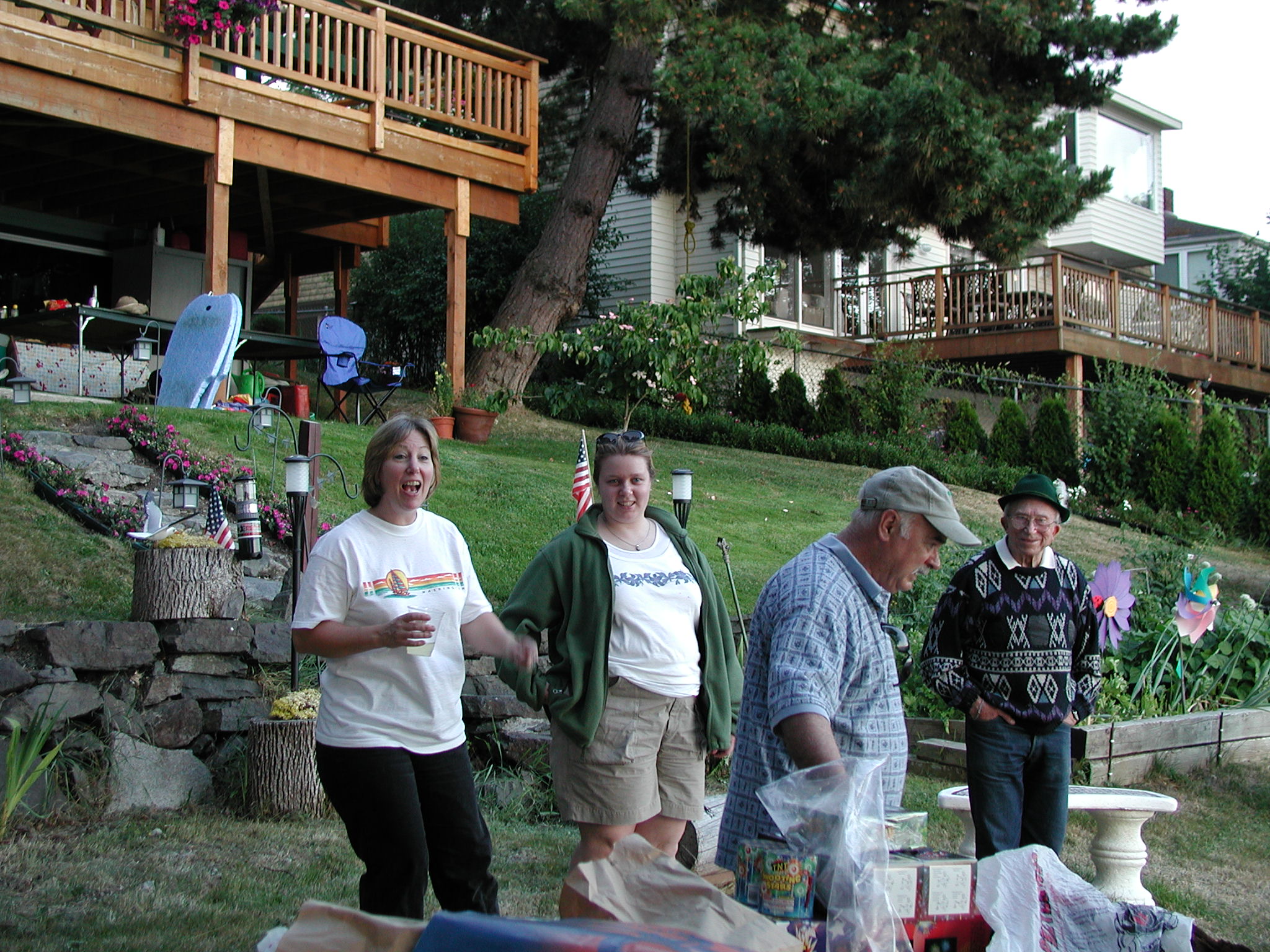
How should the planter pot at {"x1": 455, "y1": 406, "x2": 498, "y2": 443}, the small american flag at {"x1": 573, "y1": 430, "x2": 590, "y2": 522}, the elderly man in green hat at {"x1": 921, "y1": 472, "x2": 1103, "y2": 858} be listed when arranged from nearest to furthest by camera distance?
the elderly man in green hat at {"x1": 921, "y1": 472, "x2": 1103, "y2": 858}
the small american flag at {"x1": 573, "y1": 430, "x2": 590, "y2": 522}
the planter pot at {"x1": 455, "y1": 406, "x2": 498, "y2": 443}

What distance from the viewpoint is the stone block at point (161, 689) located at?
16.3ft

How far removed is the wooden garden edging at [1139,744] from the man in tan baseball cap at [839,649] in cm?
295

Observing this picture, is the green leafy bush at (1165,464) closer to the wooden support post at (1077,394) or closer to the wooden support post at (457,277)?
the wooden support post at (1077,394)

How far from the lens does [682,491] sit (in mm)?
5734

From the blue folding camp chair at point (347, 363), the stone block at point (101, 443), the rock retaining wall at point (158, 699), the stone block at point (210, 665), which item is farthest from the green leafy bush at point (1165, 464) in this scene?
the stone block at point (210, 665)

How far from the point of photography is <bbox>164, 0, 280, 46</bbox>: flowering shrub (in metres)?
10.2

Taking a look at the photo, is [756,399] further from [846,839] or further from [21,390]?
[846,839]

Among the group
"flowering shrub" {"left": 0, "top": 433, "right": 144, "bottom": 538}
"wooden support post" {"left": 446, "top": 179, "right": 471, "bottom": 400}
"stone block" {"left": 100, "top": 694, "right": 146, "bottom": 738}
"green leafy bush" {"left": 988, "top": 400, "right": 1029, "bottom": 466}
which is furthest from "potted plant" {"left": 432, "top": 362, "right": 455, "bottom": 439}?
"stone block" {"left": 100, "top": 694, "right": 146, "bottom": 738}

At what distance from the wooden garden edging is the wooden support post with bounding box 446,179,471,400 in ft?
25.2

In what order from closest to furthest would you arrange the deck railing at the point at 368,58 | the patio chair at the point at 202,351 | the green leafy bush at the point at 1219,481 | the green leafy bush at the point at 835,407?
the patio chair at the point at 202,351 < the deck railing at the point at 368,58 < the green leafy bush at the point at 1219,481 < the green leafy bush at the point at 835,407

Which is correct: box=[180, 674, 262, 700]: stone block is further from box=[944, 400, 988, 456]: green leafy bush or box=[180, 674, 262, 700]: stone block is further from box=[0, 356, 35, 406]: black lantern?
box=[944, 400, 988, 456]: green leafy bush

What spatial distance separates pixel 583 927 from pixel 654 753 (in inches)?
78.2

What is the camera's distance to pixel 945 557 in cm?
723

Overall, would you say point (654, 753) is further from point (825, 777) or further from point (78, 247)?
point (78, 247)
